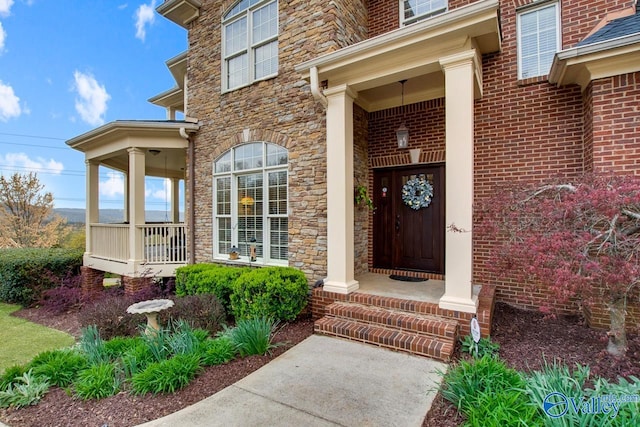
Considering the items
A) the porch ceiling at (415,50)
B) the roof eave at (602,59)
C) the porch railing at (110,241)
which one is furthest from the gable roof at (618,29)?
the porch railing at (110,241)

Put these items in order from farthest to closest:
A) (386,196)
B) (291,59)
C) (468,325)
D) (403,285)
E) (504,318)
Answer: (386,196) → (291,59) → (403,285) → (504,318) → (468,325)

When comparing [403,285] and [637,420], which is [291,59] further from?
[637,420]

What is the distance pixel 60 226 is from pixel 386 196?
18.7m

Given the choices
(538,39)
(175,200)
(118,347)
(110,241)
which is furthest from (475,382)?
(175,200)

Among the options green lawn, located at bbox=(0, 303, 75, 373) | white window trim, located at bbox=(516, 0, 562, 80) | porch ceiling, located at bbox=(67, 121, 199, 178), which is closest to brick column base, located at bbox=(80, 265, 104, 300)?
green lawn, located at bbox=(0, 303, 75, 373)

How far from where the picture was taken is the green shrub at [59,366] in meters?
3.57

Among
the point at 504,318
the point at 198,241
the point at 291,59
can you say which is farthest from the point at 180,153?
the point at 504,318

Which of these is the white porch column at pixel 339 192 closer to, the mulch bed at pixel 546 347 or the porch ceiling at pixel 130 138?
the mulch bed at pixel 546 347

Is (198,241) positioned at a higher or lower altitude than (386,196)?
lower

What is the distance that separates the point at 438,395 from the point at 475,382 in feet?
1.33

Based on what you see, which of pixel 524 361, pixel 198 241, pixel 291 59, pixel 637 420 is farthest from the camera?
pixel 198 241

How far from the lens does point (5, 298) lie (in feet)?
31.2

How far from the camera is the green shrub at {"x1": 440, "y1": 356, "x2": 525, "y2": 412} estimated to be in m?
2.77

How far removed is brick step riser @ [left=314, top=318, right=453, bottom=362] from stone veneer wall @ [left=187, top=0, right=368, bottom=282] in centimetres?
134
